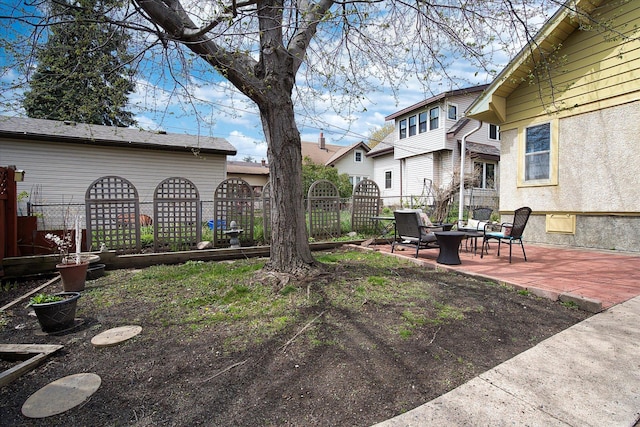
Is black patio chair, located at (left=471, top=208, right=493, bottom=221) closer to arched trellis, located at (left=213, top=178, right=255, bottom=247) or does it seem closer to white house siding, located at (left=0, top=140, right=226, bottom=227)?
arched trellis, located at (left=213, top=178, right=255, bottom=247)

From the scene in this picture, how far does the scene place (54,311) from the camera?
2838 mm

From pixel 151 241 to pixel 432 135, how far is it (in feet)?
48.2

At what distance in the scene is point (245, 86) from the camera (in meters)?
3.77

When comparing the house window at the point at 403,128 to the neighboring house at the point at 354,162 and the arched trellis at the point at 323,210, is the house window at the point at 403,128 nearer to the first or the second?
the neighboring house at the point at 354,162

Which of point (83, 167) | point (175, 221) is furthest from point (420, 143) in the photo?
point (83, 167)

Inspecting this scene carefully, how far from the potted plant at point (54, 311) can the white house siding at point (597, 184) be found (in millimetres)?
9336

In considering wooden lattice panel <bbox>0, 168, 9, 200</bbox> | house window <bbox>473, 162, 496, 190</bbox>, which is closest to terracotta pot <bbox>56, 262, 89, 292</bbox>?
wooden lattice panel <bbox>0, 168, 9, 200</bbox>

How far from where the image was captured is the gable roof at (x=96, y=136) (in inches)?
400

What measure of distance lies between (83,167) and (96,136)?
126 cm

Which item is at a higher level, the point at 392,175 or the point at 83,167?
the point at 392,175

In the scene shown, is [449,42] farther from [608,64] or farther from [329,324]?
[608,64]

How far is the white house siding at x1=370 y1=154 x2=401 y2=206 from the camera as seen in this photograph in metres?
19.7

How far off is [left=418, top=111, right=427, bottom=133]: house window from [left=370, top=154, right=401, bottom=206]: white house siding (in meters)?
3.12

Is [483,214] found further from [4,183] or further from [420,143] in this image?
[4,183]
